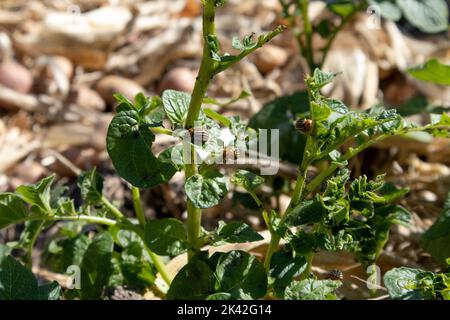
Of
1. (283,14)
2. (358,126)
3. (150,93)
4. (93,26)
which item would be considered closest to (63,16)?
(93,26)

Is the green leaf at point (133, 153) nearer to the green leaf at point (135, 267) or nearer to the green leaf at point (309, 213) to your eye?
the green leaf at point (309, 213)

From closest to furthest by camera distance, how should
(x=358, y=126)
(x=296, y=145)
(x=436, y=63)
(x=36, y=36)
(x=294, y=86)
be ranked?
(x=358, y=126) < (x=436, y=63) < (x=296, y=145) < (x=294, y=86) < (x=36, y=36)

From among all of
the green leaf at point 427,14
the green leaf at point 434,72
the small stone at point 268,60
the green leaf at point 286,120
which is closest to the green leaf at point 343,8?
the green leaf at point 427,14

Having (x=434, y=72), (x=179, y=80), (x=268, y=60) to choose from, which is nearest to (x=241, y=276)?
(x=434, y=72)

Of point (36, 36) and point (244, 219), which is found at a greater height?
point (36, 36)

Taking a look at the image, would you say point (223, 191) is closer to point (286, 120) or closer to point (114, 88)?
point (286, 120)

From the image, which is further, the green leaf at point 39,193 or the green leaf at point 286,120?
the green leaf at point 286,120

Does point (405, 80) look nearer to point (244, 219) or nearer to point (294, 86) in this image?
point (294, 86)
